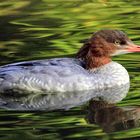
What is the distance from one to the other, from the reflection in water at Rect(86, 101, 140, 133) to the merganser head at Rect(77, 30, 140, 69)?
43.4 inches

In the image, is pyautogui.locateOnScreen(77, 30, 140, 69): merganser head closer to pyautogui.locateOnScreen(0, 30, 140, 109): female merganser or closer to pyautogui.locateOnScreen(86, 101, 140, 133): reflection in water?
pyautogui.locateOnScreen(0, 30, 140, 109): female merganser

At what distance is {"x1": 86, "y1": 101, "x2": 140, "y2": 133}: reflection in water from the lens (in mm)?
9492

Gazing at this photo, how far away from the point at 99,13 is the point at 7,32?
107 inches

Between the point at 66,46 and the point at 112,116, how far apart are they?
14.6 ft

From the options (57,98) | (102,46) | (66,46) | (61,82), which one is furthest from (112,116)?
(66,46)

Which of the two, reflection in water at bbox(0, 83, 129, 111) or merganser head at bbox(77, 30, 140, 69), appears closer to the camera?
reflection in water at bbox(0, 83, 129, 111)

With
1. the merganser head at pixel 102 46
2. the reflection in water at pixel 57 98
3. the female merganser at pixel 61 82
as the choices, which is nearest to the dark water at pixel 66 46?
the reflection in water at pixel 57 98

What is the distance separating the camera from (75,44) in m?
14.5

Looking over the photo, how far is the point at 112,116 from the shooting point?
32.9 ft

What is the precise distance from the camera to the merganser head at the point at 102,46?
38.6 feet

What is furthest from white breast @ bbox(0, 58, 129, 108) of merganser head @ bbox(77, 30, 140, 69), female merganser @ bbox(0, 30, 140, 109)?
merganser head @ bbox(77, 30, 140, 69)

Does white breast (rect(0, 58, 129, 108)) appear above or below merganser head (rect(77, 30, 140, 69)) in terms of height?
below

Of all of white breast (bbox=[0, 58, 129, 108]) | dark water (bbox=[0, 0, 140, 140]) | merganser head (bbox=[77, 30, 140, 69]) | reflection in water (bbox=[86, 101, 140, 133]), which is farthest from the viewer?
merganser head (bbox=[77, 30, 140, 69])

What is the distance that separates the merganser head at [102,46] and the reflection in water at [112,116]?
1.10 m
